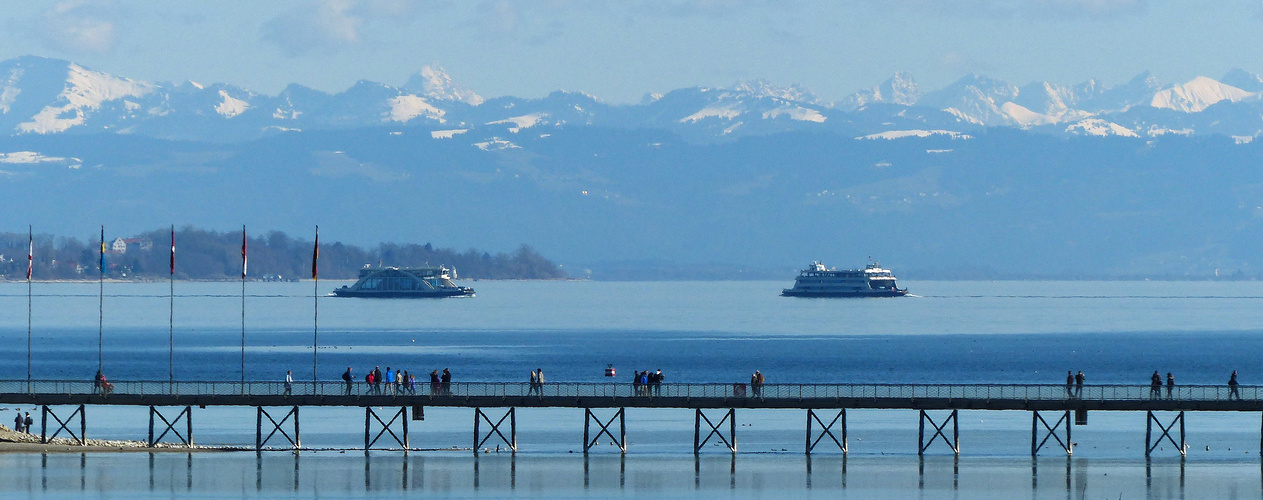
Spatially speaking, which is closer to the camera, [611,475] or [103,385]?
[611,475]

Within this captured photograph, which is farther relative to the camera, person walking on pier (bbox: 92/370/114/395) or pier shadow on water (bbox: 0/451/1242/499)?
person walking on pier (bbox: 92/370/114/395)

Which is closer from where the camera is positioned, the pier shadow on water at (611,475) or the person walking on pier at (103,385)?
the pier shadow on water at (611,475)

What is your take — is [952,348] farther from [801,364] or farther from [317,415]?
[317,415]

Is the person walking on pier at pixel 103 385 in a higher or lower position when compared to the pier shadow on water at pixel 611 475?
higher

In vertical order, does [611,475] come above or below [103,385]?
below

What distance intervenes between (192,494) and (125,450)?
1454 centimetres

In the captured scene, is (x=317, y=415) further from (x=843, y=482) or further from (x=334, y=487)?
(x=843, y=482)

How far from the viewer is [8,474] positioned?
227 feet

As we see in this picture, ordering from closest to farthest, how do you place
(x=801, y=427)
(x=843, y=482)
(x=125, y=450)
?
1. (x=843, y=482)
2. (x=125, y=450)
3. (x=801, y=427)

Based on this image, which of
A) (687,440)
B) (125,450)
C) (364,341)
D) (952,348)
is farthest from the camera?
(364,341)

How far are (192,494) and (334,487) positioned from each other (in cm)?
532

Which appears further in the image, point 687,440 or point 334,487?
point 687,440

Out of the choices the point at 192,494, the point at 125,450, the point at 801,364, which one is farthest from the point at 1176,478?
the point at 801,364

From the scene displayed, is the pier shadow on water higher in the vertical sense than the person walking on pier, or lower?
lower
